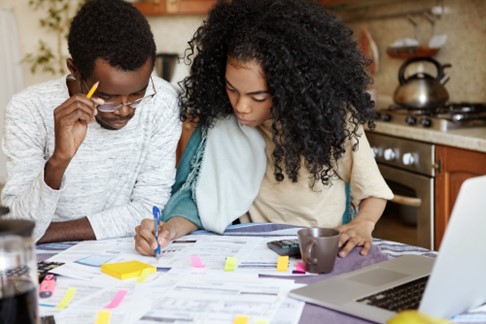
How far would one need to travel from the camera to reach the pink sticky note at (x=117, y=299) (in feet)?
3.79

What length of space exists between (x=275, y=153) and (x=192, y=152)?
0.24 meters

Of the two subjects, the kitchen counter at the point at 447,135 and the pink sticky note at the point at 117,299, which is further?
the kitchen counter at the point at 447,135

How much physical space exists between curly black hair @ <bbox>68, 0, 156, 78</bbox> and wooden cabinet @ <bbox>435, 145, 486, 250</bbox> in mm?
1393

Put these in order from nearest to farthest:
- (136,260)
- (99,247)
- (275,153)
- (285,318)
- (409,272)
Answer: (285,318) → (409,272) → (136,260) → (99,247) → (275,153)

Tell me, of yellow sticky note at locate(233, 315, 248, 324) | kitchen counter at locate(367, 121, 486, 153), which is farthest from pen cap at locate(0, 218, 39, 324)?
kitchen counter at locate(367, 121, 486, 153)

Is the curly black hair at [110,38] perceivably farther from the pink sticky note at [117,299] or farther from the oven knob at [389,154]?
the oven knob at [389,154]

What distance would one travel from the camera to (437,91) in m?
3.04

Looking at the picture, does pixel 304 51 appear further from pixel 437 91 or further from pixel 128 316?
pixel 437 91

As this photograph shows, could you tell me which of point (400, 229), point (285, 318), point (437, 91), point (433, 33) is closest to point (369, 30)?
point (433, 33)

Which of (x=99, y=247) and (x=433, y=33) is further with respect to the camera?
(x=433, y=33)

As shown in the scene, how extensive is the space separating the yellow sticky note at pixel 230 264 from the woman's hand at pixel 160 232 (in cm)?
17

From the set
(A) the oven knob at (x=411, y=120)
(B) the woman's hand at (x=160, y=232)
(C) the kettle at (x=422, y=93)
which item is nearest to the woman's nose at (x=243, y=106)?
(B) the woman's hand at (x=160, y=232)

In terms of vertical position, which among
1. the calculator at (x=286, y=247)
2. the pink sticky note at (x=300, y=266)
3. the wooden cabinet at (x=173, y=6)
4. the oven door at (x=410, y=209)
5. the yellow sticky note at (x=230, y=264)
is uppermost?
the wooden cabinet at (x=173, y=6)

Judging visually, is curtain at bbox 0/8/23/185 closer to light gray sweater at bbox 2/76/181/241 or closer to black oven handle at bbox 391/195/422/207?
black oven handle at bbox 391/195/422/207
